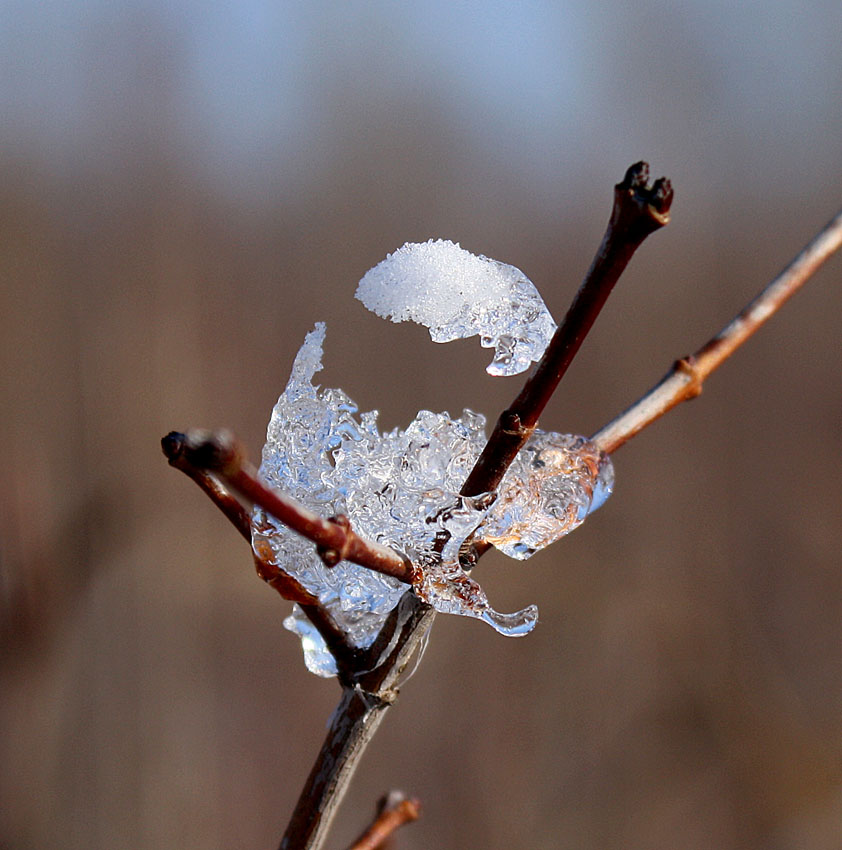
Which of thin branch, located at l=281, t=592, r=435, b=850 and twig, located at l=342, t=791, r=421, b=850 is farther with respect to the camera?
twig, located at l=342, t=791, r=421, b=850

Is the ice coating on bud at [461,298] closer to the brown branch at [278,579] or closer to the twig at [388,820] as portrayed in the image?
the brown branch at [278,579]

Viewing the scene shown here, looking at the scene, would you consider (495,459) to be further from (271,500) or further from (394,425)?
(394,425)

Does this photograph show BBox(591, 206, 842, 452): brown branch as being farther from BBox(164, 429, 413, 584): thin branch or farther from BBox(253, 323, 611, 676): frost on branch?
BBox(164, 429, 413, 584): thin branch

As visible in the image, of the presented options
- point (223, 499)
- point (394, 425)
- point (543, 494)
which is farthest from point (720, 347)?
point (394, 425)

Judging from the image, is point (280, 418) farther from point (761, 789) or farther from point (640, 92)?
point (761, 789)

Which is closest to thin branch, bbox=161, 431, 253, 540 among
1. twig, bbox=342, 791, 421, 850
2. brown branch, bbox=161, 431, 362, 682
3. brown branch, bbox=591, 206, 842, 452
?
brown branch, bbox=161, 431, 362, 682
